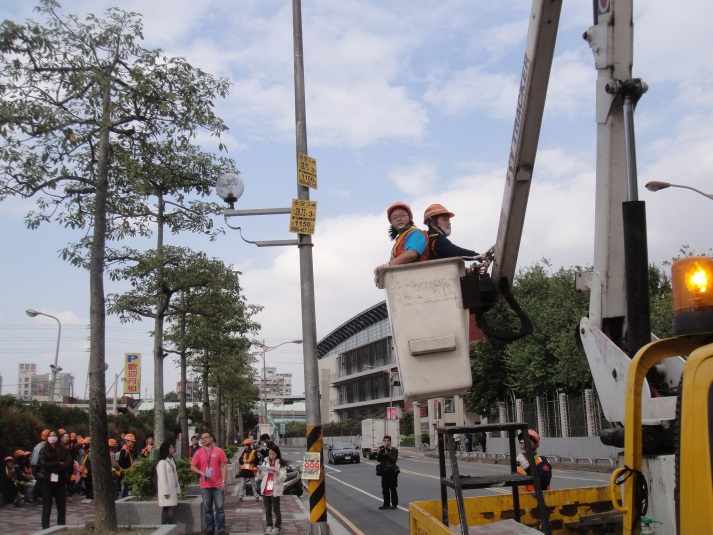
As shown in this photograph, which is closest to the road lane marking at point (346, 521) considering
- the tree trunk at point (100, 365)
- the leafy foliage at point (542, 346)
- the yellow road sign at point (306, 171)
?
the tree trunk at point (100, 365)

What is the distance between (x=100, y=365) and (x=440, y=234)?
7.48 m

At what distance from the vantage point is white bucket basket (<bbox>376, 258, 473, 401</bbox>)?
157 inches

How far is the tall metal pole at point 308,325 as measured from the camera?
30.1 ft

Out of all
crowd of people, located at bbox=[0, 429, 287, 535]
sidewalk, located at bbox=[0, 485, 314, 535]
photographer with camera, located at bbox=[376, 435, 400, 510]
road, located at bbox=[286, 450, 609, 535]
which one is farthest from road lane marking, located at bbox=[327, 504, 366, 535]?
crowd of people, located at bbox=[0, 429, 287, 535]

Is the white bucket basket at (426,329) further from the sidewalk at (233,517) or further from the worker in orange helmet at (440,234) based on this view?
the sidewalk at (233,517)

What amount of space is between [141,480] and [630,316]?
35.3ft

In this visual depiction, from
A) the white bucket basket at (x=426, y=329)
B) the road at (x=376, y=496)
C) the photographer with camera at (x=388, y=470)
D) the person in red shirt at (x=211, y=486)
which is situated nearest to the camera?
the white bucket basket at (x=426, y=329)

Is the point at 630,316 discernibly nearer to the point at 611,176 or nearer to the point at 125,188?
the point at 611,176

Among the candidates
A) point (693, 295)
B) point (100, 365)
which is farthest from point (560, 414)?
point (693, 295)

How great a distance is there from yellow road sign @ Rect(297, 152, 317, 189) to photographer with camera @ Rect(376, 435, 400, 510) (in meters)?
8.59

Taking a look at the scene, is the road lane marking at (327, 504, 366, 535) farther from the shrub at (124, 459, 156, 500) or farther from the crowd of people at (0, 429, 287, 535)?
the shrub at (124, 459, 156, 500)

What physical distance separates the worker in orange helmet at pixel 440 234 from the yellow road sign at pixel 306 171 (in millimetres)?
5449

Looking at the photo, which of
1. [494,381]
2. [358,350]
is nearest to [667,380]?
[494,381]

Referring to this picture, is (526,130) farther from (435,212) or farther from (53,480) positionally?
(53,480)
